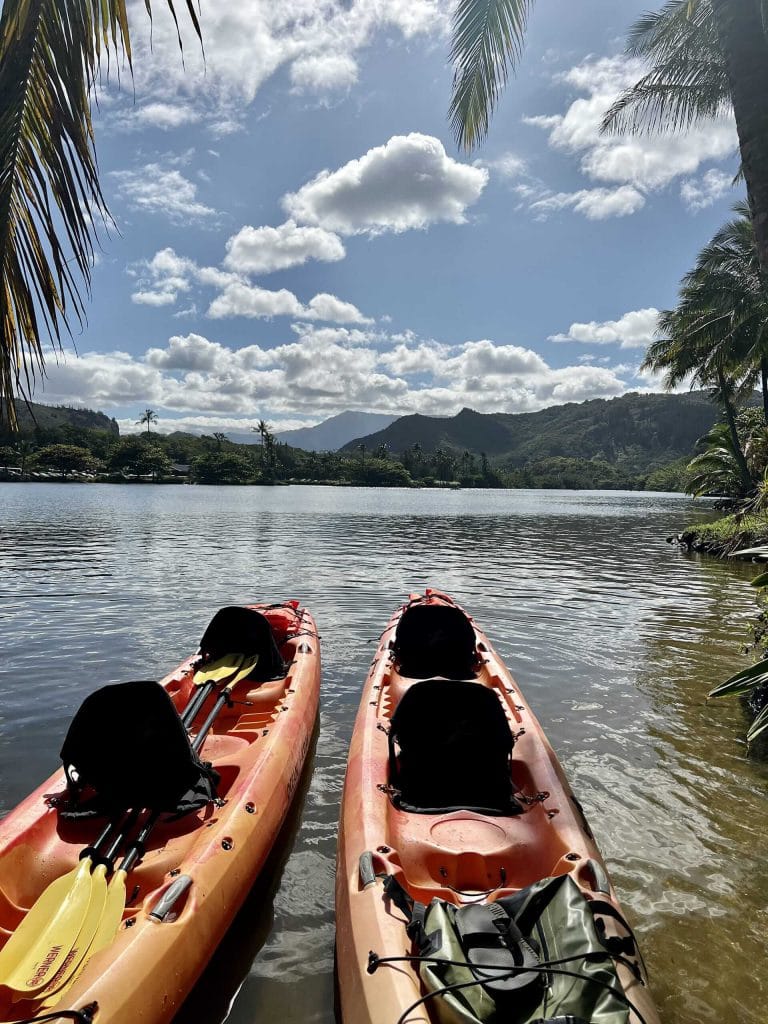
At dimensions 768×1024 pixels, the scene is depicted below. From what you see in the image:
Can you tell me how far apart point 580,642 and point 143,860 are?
8.90 m

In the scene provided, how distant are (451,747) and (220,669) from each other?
342 centimetres

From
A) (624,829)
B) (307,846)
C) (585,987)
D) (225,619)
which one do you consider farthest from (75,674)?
(585,987)

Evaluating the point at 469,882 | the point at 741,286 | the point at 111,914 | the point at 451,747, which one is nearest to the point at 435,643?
the point at 451,747

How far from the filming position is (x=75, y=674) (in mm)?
9078

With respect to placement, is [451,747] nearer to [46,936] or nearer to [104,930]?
[104,930]

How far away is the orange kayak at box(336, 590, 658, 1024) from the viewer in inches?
103

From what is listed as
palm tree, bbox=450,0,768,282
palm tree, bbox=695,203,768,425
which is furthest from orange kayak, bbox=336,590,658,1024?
palm tree, bbox=695,203,768,425

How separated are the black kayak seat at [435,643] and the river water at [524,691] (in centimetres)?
116

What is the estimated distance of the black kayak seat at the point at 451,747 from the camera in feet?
14.9

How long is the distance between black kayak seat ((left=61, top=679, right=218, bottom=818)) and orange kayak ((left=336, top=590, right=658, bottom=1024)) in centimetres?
133

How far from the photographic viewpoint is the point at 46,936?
10.3 ft

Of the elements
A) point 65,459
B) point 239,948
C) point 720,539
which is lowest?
point 239,948

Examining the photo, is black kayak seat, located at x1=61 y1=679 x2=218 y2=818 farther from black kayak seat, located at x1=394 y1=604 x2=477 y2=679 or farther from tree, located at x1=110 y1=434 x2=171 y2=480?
tree, located at x1=110 y1=434 x2=171 y2=480

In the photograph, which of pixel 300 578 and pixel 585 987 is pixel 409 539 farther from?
pixel 585 987
